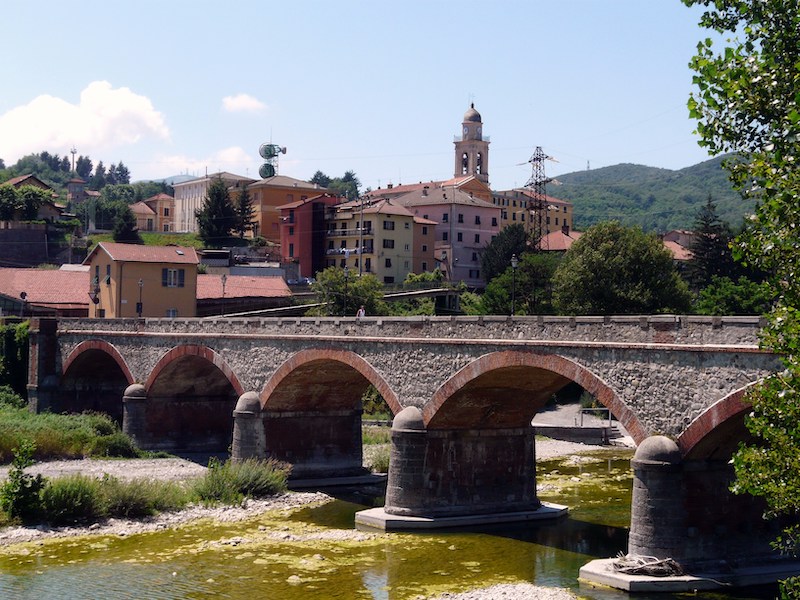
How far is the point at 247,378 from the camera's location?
4466 cm

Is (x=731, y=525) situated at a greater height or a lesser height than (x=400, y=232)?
lesser

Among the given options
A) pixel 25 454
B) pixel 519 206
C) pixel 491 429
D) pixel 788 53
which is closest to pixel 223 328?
pixel 25 454

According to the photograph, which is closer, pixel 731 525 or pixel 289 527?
pixel 731 525

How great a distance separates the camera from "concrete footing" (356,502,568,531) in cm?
3356

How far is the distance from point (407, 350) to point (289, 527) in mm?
7105

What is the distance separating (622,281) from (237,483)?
34279 mm

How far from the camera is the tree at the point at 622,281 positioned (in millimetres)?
65062

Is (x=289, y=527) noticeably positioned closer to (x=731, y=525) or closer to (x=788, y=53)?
(x=731, y=525)

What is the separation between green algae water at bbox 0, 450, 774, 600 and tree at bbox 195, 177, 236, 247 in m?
81.0

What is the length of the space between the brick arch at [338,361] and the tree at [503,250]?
52.8 m

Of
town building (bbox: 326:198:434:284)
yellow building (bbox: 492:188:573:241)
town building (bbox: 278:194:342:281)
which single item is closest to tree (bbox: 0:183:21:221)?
town building (bbox: 278:194:342:281)

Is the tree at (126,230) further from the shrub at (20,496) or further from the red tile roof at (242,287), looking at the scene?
the shrub at (20,496)

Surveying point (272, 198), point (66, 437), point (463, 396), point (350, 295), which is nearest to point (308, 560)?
point (463, 396)

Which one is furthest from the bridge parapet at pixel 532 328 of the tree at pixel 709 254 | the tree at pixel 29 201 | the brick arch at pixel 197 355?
the tree at pixel 29 201
